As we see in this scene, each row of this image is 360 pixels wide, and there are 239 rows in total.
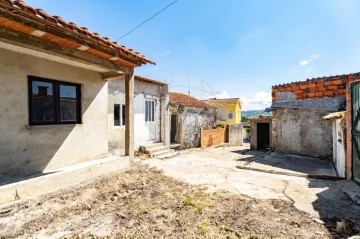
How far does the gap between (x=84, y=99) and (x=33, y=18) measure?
2991mm

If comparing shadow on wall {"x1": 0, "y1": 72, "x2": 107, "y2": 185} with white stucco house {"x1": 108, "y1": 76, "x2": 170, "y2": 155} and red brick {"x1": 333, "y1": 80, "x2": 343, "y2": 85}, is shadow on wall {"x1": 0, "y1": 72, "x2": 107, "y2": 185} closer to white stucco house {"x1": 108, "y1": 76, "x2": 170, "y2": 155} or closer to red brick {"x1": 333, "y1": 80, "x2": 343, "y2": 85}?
white stucco house {"x1": 108, "y1": 76, "x2": 170, "y2": 155}

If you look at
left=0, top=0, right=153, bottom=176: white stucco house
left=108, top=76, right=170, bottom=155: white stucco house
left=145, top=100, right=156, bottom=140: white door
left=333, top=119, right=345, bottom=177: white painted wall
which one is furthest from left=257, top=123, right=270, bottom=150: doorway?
left=0, top=0, right=153, bottom=176: white stucco house

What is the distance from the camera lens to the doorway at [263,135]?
45.4 ft

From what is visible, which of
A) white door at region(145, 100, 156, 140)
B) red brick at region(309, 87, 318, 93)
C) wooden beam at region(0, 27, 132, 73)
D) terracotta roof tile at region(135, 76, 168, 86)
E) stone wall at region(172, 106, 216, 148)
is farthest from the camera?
stone wall at region(172, 106, 216, 148)

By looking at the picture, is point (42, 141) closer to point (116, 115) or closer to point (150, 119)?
point (116, 115)

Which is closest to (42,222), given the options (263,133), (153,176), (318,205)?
(153,176)

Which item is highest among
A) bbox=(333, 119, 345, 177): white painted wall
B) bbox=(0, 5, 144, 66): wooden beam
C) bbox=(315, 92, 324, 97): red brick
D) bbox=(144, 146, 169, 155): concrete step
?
bbox=(0, 5, 144, 66): wooden beam

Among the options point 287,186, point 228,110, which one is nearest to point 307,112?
point 287,186

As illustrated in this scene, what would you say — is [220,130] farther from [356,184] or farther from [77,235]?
[77,235]

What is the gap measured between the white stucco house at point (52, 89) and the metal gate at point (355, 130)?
5951 mm

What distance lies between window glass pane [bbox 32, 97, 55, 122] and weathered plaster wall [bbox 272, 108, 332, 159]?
1046 cm

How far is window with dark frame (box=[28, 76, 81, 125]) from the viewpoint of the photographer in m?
4.99

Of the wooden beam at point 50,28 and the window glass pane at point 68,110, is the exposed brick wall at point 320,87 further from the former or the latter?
the window glass pane at point 68,110

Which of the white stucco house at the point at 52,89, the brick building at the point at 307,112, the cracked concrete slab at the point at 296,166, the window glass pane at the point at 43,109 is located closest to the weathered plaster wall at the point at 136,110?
the white stucco house at the point at 52,89
